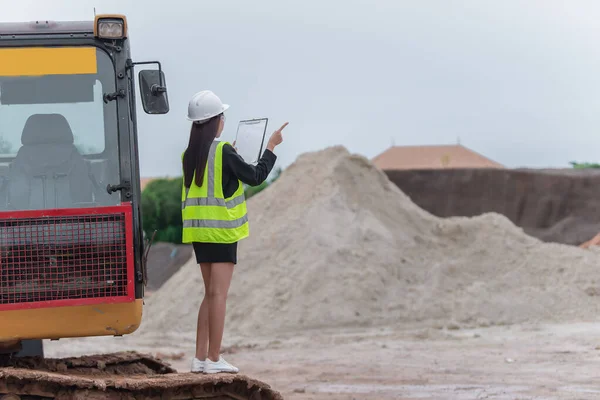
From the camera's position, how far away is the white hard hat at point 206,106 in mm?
5570

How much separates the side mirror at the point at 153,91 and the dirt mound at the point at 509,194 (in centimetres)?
1667

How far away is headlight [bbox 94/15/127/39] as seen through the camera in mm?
5582

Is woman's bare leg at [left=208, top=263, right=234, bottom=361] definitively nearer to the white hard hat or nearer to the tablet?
the tablet

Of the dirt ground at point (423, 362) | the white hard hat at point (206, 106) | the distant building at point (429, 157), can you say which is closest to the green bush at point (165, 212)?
the distant building at point (429, 157)

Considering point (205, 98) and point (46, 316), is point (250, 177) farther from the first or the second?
point (46, 316)

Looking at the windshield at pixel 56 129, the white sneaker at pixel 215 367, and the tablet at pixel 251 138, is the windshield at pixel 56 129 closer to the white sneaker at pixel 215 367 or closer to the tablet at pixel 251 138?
the tablet at pixel 251 138

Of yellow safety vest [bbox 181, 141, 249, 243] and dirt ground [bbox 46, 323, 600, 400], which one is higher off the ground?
yellow safety vest [bbox 181, 141, 249, 243]

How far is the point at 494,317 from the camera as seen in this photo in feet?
48.5

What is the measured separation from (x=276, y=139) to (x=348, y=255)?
1080 centimetres

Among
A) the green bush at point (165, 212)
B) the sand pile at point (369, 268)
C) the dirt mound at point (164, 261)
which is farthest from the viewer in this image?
the green bush at point (165, 212)

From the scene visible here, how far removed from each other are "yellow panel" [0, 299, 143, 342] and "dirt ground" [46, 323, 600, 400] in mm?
3704

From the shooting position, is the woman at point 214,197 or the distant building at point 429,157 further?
the distant building at point 429,157

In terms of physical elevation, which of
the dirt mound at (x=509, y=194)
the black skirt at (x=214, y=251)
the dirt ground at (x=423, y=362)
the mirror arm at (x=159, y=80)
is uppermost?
the mirror arm at (x=159, y=80)

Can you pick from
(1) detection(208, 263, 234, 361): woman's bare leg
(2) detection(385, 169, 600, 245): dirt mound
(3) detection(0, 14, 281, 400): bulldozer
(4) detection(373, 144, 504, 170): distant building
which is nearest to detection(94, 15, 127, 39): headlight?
(3) detection(0, 14, 281, 400): bulldozer
